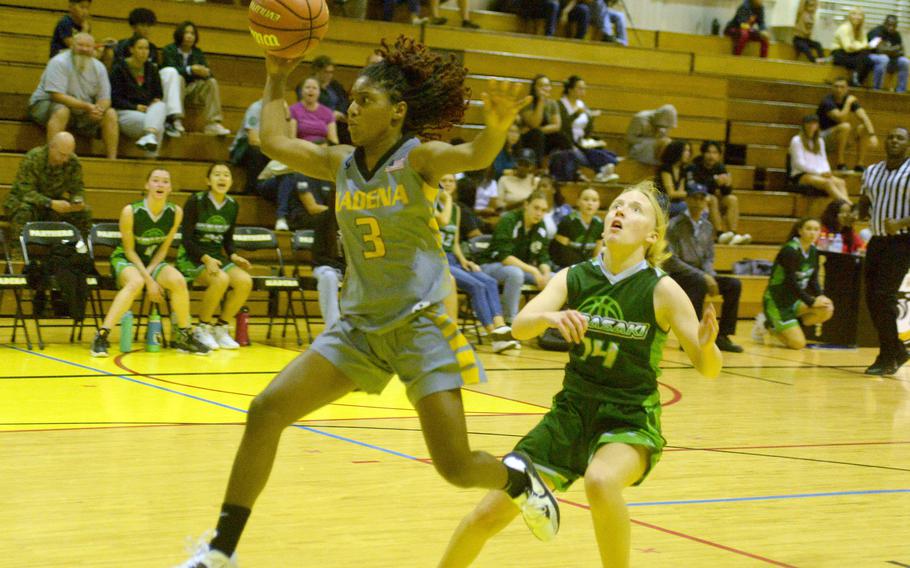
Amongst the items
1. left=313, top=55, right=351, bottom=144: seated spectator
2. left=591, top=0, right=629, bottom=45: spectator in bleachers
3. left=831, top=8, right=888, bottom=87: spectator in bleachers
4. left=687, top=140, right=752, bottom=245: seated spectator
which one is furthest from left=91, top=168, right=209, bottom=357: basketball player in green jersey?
left=831, top=8, right=888, bottom=87: spectator in bleachers

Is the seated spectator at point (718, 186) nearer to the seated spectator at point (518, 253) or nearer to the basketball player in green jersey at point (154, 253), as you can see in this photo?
the seated spectator at point (518, 253)

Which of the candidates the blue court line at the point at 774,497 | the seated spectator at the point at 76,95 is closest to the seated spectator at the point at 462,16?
the seated spectator at the point at 76,95

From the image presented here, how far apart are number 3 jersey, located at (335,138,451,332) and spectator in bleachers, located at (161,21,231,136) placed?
9310mm

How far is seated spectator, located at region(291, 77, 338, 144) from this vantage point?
12.5 m

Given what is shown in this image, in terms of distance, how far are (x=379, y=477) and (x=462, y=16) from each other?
11.7 m

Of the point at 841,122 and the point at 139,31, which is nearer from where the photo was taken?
the point at 139,31

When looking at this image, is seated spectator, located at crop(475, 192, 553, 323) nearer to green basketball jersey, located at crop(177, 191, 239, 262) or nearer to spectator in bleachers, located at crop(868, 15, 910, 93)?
green basketball jersey, located at crop(177, 191, 239, 262)

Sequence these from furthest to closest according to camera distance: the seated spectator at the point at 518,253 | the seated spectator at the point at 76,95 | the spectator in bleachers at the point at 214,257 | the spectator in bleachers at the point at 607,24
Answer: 1. the spectator in bleachers at the point at 607,24
2. the seated spectator at the point at 76,95
3. the seated spectator at the point at 518,253
4. the spectator in bleachers at the point at 214,257

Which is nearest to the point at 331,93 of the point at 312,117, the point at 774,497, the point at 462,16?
the point at 312,117

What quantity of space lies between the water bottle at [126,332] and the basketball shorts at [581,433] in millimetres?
6457

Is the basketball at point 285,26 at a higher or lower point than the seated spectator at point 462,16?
lower

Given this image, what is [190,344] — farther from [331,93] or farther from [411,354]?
[411,354]

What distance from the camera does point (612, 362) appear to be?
3.72 meters

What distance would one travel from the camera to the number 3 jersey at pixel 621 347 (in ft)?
12.2
